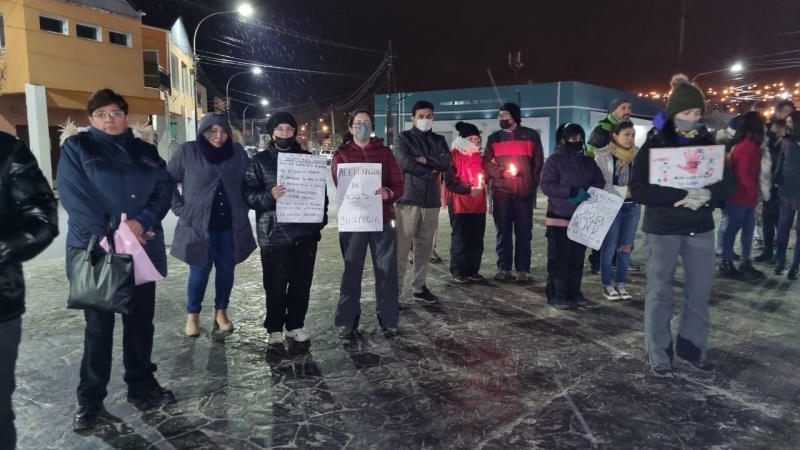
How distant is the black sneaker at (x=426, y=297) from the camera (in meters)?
6.05

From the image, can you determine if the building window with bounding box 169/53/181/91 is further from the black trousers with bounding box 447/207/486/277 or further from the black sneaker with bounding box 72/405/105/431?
the black sneaker with bounding box 72/405/105/431

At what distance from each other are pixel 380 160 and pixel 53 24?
2118cm

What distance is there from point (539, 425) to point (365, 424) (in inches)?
42.0

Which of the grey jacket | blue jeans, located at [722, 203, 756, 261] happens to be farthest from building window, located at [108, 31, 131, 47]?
blue jeans, located at [722, 203, 756, 261]

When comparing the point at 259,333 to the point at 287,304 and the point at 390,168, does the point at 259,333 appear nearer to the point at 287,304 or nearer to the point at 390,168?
the point at 287,304

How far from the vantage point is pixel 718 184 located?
4.01m

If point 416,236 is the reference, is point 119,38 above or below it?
above

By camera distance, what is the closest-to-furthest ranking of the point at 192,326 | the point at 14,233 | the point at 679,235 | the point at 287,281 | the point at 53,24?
the point at 14,233, the point at 679,235, the point at 287,281, the point at 192,326, the point at 53,24

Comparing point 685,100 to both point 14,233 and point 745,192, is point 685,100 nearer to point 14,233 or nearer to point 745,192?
point 745,192

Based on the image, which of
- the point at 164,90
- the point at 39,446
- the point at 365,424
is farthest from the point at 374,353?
the point at 164,90

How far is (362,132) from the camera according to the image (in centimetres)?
484

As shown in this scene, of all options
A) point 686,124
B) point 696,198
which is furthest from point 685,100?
point 696,198

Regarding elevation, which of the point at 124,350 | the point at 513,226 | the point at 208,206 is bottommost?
the point at 124,350

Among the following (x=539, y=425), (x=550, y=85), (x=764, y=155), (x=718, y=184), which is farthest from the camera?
(x=550, y=85)
